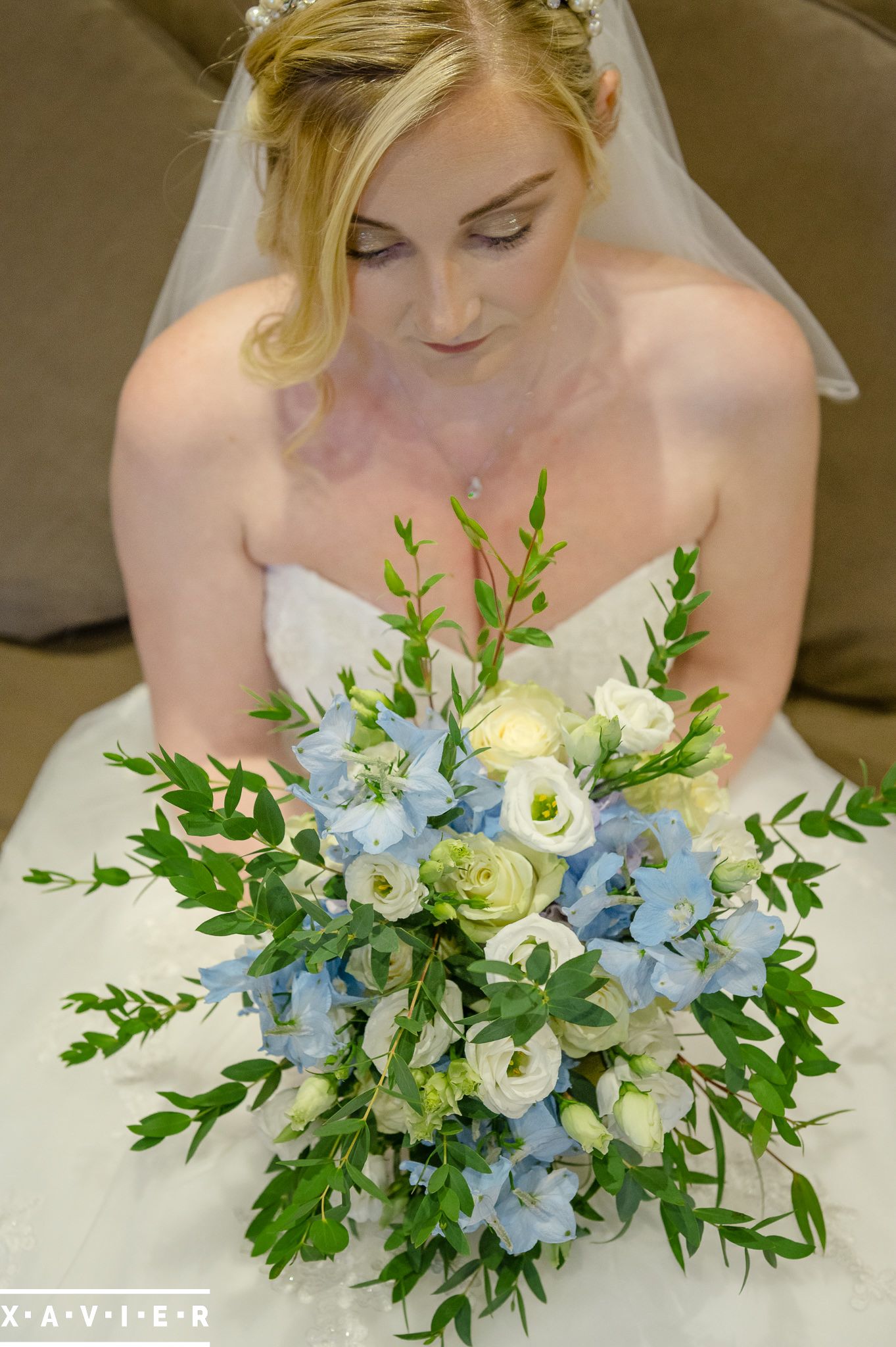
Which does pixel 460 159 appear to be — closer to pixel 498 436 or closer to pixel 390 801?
pixel 498 436

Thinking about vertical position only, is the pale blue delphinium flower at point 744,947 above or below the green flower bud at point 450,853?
below

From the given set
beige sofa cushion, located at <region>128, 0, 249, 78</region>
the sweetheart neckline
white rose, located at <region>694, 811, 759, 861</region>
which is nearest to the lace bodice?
the sweetheart neckline

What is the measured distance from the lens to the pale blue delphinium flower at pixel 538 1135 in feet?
2.48

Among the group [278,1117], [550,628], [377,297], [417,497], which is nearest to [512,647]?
[550,628]

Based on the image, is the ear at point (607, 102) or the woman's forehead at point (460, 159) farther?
the ear at point (607, 102)

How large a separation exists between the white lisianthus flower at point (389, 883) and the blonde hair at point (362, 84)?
57 centimetres

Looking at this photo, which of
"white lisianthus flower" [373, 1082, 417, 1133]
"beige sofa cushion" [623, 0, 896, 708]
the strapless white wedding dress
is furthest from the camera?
"beige sofa cushion" [623, 0, 896, 708]

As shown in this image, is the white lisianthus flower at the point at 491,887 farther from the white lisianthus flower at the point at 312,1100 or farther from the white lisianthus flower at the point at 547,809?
the white lisianthus flower at the point at 312,1100

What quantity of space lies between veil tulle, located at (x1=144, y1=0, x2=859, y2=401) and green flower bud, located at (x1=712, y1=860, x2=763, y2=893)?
80cm

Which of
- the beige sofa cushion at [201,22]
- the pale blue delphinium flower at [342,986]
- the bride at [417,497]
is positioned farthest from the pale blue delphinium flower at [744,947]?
the beige sofa cushion at [201,22]

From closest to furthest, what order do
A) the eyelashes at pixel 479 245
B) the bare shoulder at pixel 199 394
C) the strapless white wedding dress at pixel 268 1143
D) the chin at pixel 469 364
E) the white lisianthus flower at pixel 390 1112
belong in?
the white lisianthus flower at pixel 390 1112 → the strapless white wedding dress at pixel 268 1143 → the eyelashes at pixel 479 245 → the chin at pixel 469 364 → the bare shoulder at pixel 199 394

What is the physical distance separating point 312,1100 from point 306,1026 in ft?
0.15

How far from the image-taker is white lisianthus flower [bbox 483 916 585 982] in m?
0.69

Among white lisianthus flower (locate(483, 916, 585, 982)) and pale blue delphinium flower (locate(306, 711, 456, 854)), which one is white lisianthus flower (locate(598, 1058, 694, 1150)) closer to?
white lisianthus flower (locate(483, 916, 585, 982))
